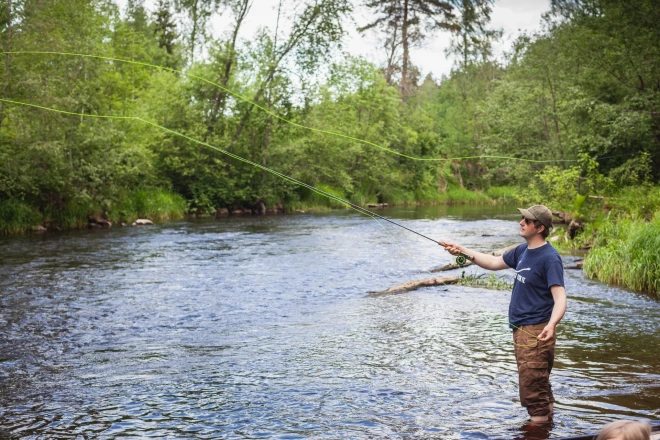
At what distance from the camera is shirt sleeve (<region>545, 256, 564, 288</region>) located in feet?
16.2

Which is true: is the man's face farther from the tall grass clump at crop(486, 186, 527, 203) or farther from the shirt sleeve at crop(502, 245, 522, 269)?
the tall grass clump at crop(486, 186, 527, 203)

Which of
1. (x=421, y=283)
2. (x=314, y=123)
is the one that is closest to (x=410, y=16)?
(x=314, y=123)

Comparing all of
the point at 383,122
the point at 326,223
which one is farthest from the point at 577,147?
the point at 383,122

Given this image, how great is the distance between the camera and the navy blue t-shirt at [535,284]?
5.01m

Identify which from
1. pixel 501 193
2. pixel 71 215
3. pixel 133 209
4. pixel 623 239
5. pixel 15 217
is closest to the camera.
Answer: pixel 623 239

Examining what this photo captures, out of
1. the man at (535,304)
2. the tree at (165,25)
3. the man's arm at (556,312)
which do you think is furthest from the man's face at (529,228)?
the tree at (165,25)

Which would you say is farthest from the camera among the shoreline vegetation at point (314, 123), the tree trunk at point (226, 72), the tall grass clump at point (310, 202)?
the tall grass clump at point (310, 202)

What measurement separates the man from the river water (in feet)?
1.52

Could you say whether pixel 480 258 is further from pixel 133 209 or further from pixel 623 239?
pixel 133 209

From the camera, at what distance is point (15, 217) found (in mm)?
22141

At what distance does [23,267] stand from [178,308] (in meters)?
5.71

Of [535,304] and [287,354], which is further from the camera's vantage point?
[287,354]

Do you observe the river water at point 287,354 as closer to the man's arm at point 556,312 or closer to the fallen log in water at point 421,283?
the fallen log in water at point 421,283

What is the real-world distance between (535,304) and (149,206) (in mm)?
26037
